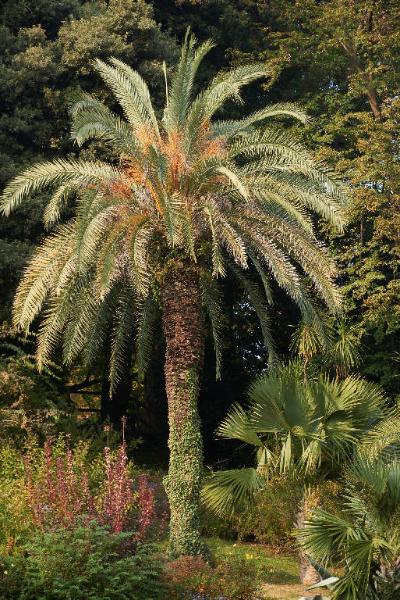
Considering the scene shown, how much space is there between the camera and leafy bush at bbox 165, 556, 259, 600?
37.2ft

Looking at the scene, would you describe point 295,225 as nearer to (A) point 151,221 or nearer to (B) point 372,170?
(A) point 151,221

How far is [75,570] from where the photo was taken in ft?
33.5

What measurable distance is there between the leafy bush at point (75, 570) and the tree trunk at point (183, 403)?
2.81 m

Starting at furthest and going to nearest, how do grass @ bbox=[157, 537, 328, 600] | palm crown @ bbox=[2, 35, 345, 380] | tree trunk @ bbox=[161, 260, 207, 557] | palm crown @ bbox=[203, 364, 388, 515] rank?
palm crown @ bbox=[2, 35, 345, 380] < tree trunk @ bbox=[161, 260, 207, 557] < grass @ bbox=[157, 537, 328, 600] < palm crown @ bbox=[203, 364, 388, 515]

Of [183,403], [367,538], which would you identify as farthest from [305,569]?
[367,538]

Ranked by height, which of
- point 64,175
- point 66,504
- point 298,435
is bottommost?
point 66,504

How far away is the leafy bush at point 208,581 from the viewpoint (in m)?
11.3

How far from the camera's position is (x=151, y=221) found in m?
14.3

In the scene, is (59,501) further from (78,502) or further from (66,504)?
(78,502)

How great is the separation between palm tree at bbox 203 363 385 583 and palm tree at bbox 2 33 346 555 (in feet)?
3.20

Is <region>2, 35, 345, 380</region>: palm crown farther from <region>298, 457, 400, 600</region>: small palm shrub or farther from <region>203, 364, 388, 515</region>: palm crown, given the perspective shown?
<region>298, 457, 400, 600</region>: small palm shrub

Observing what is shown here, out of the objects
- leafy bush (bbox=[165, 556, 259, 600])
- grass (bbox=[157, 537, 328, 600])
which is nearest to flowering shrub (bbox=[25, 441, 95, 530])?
leafy bush (bbox=[165, 556, 259, 600])

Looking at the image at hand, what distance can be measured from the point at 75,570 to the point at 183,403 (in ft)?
14.2

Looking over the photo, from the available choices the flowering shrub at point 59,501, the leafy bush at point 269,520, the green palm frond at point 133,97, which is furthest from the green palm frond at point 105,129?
the leafy bush at point 269,520
